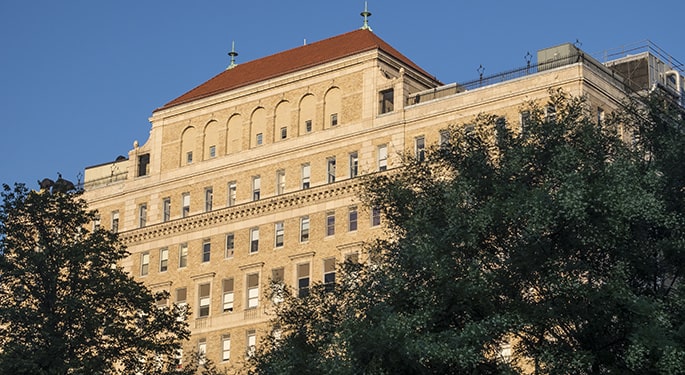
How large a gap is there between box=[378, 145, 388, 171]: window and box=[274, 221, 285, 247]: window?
27.7ft

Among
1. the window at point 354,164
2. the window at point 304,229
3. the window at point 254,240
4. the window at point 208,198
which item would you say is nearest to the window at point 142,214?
the window at point 208,198

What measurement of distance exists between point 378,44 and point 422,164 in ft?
129

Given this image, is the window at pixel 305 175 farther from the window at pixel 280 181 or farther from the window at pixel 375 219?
the window at pixel 375 219

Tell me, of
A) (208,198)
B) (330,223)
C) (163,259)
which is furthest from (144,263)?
(330,223)

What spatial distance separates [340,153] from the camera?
8925cm

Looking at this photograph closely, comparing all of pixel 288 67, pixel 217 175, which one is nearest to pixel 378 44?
pixel 288 67

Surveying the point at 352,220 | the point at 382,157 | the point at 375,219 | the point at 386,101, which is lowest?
the point at 375,219

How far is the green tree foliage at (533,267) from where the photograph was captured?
47531 millimetres

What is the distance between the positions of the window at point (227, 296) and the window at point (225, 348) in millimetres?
1852

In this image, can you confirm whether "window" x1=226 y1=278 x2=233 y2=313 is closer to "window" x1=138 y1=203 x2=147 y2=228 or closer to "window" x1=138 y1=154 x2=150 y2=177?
"window" x1=138 y1=203 x2=147 y2=228

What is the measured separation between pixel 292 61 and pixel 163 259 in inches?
648

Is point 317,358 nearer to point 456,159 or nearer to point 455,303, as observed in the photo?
point 455,303

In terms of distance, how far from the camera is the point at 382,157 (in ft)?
286

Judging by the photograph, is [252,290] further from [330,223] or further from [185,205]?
[185,205]
